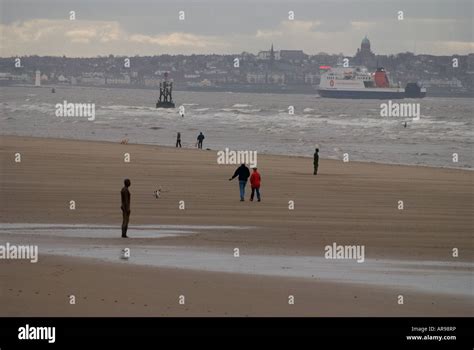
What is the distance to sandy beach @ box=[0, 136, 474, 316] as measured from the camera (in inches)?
572

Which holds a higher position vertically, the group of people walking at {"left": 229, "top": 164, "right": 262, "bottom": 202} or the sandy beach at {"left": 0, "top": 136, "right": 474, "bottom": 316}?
the group of people walking at {"left": 229, "top": 164, "right": 262, "bottom": 202}

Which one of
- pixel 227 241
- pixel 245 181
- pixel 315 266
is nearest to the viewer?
pixel 315 266

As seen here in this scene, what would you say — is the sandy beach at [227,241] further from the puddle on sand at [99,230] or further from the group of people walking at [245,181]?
the group of people walking at [245,181]

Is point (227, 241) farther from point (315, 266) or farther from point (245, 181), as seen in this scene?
point (245, 181)

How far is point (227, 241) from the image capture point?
65.8ft

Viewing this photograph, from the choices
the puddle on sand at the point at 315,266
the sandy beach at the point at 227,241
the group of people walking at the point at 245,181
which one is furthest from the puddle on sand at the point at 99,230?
the group of people walking at the point at 245,181

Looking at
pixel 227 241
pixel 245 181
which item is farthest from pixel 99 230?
pixel 245 181

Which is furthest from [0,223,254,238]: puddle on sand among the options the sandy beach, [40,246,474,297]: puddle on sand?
[40,246,474,297]: puddle on sand

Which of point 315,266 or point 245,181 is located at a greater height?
point 245,181

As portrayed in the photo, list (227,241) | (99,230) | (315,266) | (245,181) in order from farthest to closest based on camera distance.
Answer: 1. (245,181)
2. (99,230)
3. (227,241)
4. (315,266)

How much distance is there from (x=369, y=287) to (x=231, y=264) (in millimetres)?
2504

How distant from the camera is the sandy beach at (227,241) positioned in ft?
47.6

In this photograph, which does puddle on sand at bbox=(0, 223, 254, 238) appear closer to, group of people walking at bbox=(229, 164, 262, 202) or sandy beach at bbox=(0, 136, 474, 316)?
sandy beach at bbox=(0, 136, 474, 316)
